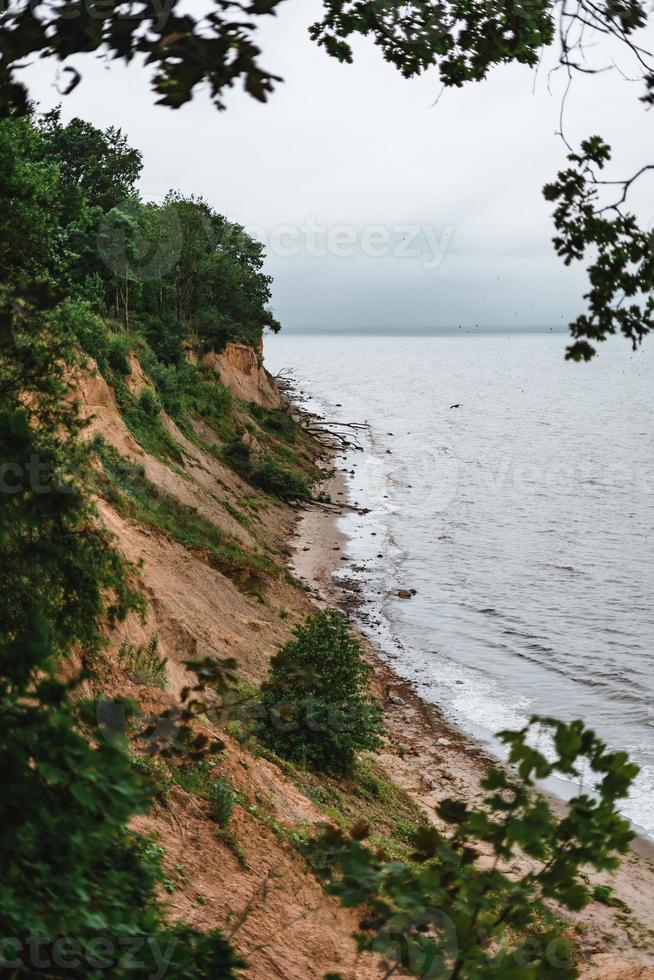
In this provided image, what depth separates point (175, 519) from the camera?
25062mm

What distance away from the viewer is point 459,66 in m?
6.00

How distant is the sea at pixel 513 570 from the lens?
953 inches

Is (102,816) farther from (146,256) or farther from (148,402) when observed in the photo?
(146,256)

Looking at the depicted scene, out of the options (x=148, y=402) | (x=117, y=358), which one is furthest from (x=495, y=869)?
(x=148, y=402)

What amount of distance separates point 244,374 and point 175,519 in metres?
33.7

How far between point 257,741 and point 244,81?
1300 cm

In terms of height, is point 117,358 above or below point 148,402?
above

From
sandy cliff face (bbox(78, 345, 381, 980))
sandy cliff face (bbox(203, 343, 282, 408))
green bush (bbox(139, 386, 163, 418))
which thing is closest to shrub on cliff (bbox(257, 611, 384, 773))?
sandy cliff face (bbox(78, 345, 381, 980))

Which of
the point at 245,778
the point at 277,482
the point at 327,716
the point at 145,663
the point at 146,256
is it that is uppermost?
the point at 146,256

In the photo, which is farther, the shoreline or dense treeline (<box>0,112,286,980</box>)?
the shoreline

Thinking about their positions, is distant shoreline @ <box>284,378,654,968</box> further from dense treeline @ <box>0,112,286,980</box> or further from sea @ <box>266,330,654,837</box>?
dense treeline @ <box>0,112,286,980</box>

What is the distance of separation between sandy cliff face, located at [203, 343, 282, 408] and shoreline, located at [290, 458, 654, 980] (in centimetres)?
2208

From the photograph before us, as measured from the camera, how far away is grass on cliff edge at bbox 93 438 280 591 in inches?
884

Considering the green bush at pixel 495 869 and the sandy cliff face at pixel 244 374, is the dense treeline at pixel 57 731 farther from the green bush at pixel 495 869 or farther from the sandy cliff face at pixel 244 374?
the sandy cliff face at pixel 244 374
